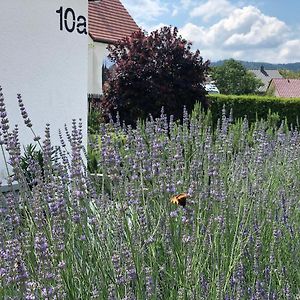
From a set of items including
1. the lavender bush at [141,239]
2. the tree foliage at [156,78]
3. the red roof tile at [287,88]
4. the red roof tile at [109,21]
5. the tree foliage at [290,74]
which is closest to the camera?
the lavender bush at [141,239]

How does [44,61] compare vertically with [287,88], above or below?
above

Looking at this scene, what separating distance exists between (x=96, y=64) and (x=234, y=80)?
50.1 metres

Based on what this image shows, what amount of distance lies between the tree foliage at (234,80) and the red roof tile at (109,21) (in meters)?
45.2

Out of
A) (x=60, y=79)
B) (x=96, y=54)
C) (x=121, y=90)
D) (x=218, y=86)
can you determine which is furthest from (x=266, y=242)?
(x=218, y=86)

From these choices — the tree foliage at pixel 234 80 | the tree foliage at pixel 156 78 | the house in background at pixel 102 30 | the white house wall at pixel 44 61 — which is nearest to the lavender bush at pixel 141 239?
the white house wall at pixel 44 61

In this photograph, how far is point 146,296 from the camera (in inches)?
89.7

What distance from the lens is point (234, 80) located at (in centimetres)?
7169

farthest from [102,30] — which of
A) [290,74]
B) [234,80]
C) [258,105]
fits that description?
[290,74]

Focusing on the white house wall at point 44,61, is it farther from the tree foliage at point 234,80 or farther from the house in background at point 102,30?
the tree foliage at point 234,80

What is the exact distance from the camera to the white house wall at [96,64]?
22.8 meters

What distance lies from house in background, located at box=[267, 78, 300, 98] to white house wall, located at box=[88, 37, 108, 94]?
49190 mm

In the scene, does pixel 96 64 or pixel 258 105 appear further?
pixel 96 64

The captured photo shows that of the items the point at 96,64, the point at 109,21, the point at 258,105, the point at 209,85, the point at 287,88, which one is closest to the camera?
the point at 258,105

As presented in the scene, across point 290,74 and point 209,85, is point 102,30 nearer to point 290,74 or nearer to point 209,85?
point 209,85
